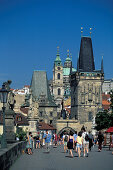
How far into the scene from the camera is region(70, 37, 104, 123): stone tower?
373ft

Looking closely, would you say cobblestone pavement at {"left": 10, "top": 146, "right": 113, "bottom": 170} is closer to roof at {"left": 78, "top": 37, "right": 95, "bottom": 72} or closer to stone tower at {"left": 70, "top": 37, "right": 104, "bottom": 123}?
stone tower at {"left": 70, "top": 37, "right": 104, "bottom": 123}

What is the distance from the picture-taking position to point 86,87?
116m

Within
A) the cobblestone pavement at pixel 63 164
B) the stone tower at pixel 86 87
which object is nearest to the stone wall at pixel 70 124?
the stone tower at pixel 86 87

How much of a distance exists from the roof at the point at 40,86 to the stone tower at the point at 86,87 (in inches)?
268

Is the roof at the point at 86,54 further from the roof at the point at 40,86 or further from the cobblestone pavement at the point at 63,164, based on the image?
the cobblestone pavement at the point at 63,164

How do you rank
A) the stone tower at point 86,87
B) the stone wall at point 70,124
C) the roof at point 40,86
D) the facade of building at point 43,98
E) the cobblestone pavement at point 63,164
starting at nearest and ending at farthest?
the cobblestone pavement at point 63,164
the facade of building at point 43,98
the stone wall at point 70,124
the roof at point 40,86
the stone tower at point 86,87

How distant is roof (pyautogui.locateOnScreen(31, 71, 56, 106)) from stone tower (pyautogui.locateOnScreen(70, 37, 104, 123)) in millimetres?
6816

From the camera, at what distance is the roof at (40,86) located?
112625 millimetres

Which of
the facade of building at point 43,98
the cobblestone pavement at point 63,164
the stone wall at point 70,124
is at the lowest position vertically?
the cobblestone pavement at point 63,164

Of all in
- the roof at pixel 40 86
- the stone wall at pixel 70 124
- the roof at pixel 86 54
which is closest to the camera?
the stone wall at pixel 70 124

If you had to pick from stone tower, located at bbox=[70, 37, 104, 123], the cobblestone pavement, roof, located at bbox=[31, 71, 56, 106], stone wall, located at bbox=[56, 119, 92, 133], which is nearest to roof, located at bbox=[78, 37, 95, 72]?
stone tower, located at bbox=[70, 37, 104, 123]

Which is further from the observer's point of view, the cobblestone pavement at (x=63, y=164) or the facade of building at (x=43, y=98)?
the facade of building at (x=43, y=98)

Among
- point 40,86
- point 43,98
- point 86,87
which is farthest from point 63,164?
point 86,87

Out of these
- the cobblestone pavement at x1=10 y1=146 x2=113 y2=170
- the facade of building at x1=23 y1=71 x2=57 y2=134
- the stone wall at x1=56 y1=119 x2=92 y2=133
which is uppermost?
the facade of building at x1=23 y1=71 x2=57 y2=134
